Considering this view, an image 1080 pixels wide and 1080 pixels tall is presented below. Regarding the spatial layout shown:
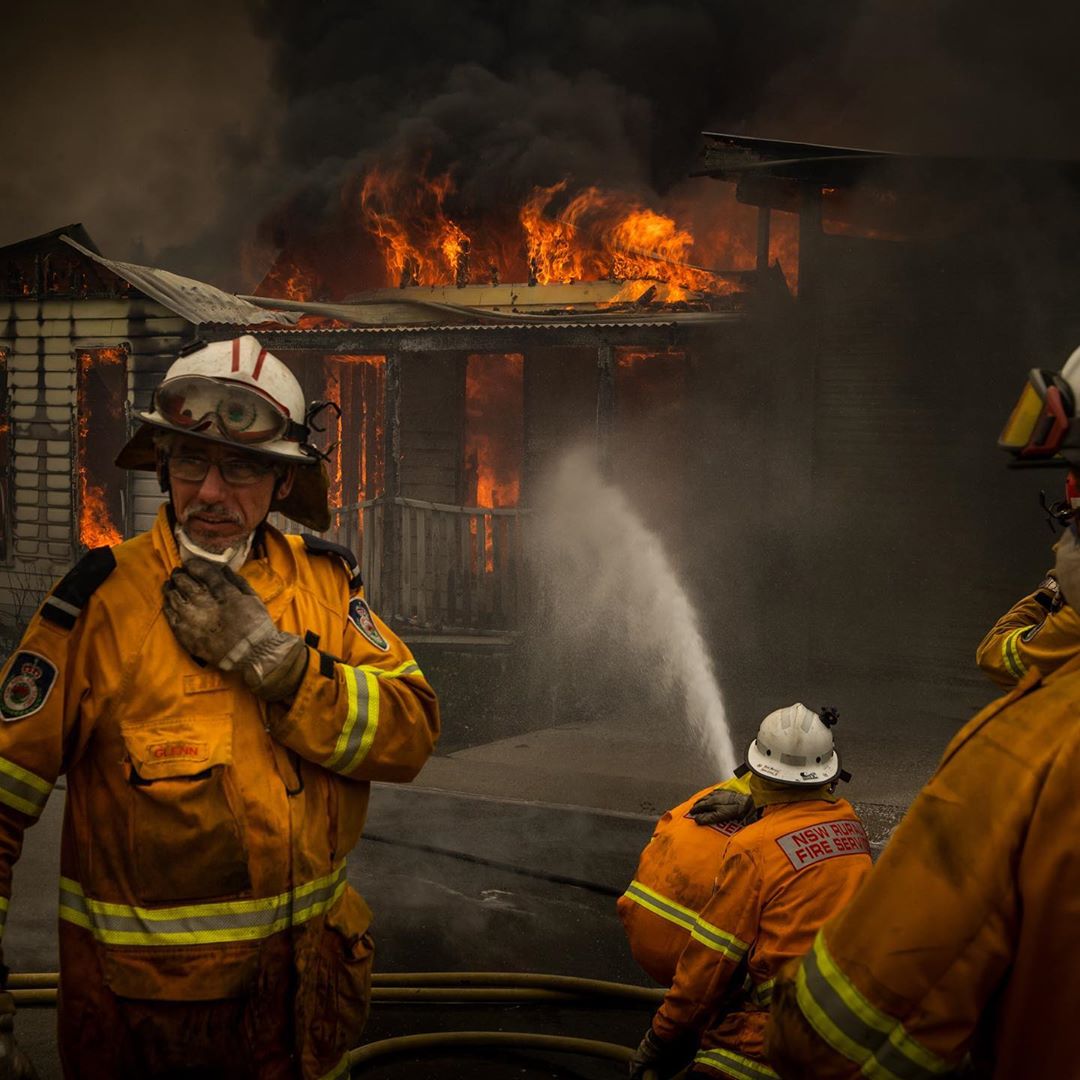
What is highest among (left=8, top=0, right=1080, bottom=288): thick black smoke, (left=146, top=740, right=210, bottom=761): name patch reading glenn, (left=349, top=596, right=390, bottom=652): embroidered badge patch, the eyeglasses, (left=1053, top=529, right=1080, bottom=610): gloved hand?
(left=8, top=0, right=1080, bottom=288): thick black smoke

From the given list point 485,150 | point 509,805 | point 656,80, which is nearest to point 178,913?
point 509,805

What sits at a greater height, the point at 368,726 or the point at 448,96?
the point at 448,96

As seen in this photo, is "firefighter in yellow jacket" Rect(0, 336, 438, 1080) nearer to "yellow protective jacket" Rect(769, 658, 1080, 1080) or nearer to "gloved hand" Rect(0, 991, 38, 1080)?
"gloved hand" Rect(0, 991, 38, 1080)

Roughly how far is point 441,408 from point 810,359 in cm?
562

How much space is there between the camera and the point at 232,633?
2555mm

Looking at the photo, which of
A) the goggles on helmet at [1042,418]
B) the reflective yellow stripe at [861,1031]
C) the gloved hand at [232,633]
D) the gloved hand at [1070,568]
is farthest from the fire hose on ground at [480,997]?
the goggles on helmet at [1042,418]

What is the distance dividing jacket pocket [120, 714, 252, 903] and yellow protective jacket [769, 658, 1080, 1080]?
140 cm

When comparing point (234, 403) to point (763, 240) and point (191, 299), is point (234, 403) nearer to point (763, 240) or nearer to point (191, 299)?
point (763, 240)

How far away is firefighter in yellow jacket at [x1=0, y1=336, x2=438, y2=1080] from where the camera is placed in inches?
98.7

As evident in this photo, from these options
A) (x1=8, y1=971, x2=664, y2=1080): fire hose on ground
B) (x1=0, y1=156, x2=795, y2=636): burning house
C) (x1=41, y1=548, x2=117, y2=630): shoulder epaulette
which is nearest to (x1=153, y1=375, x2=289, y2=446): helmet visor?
(x1=41, y1=548, x2=117, y2=630): shoulder epaulette

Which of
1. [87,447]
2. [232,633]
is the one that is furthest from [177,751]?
[87,447]

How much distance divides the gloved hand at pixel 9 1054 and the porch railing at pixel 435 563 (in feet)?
29.7

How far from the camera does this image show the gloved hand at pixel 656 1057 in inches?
136

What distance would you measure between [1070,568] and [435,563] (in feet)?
33.5
